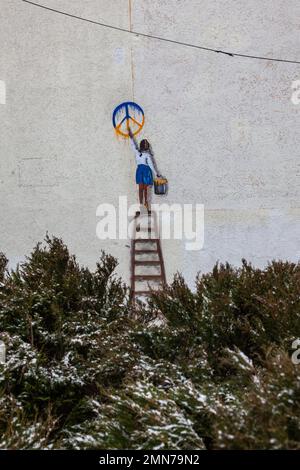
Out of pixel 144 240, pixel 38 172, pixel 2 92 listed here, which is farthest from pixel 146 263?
pixel 2 92

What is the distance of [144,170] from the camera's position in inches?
416

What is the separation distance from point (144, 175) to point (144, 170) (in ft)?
0.32

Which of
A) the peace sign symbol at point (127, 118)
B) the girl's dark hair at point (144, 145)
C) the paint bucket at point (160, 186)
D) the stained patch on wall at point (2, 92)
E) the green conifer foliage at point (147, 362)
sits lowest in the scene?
the green conifer foliage at point (147, 362)

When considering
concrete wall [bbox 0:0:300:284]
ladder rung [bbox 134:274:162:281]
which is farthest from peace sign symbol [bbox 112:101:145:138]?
ladder rung [bbox 134:274:162:281]

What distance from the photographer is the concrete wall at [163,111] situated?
10711 mm

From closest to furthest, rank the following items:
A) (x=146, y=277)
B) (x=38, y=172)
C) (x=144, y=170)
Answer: (x=146, y=277) → (x=144, y=170) → (x=38, y=172)

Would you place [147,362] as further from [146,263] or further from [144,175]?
[144,175]

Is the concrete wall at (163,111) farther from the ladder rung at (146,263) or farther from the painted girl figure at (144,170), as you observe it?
the ladder rung at (146,263)

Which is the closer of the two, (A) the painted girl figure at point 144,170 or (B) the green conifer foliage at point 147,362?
(B) the green conifer foliage at point 147,362

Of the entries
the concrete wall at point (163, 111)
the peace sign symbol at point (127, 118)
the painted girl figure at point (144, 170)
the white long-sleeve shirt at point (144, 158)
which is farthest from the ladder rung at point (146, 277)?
the peace sign symbol at point (127, 118)

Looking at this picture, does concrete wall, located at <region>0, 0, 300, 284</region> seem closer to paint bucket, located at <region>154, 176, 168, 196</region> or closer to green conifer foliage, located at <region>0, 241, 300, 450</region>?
paint bucket, located at <region>154, 176, 168, 196</region>

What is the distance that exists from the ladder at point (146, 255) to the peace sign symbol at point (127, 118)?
61.2 inches

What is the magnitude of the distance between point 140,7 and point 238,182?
11.9ft
